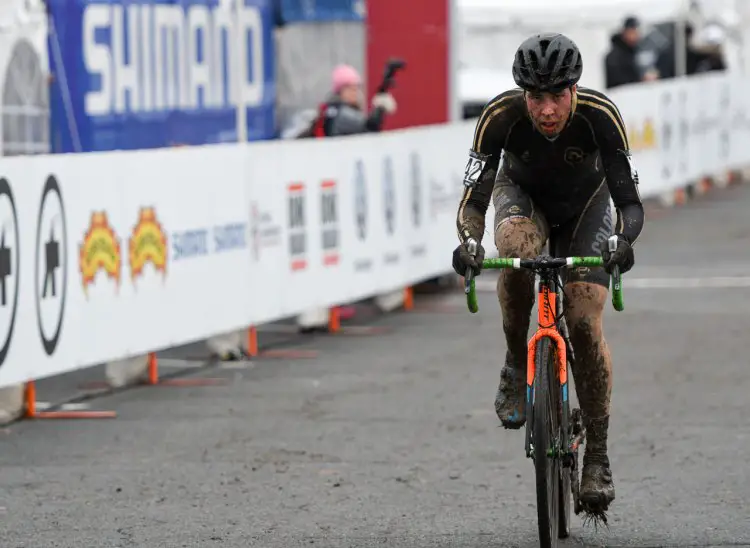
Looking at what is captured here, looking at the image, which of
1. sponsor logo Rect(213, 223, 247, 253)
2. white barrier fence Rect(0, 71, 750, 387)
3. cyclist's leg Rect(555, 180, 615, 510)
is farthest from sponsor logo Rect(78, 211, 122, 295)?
cyclist's leg Rect(555, 180, 615, 510)

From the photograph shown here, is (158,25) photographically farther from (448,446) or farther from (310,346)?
(448,446)

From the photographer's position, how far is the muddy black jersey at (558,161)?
7348 millimetres

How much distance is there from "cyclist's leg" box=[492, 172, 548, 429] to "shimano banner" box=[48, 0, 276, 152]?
6.69 m

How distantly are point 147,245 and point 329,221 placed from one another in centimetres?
273

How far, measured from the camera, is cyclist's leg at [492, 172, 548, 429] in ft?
24.5

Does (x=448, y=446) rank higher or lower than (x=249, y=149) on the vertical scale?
lower

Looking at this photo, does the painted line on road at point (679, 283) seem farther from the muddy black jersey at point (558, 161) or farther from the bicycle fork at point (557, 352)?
the bicycle fork at point (557, 352)

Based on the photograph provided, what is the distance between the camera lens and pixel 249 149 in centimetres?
1352

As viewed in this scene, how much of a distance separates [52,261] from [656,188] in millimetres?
14993

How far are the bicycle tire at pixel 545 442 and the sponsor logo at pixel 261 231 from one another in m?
6.54

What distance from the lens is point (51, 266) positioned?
11.1 metres

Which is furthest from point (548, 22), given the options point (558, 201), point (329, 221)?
point (558, 201)

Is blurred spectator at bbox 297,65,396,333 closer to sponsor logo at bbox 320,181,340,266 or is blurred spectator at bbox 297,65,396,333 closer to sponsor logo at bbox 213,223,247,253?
sponsor logo at bbox 320,181,340,266

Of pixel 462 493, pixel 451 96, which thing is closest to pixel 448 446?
pixel 462 493
